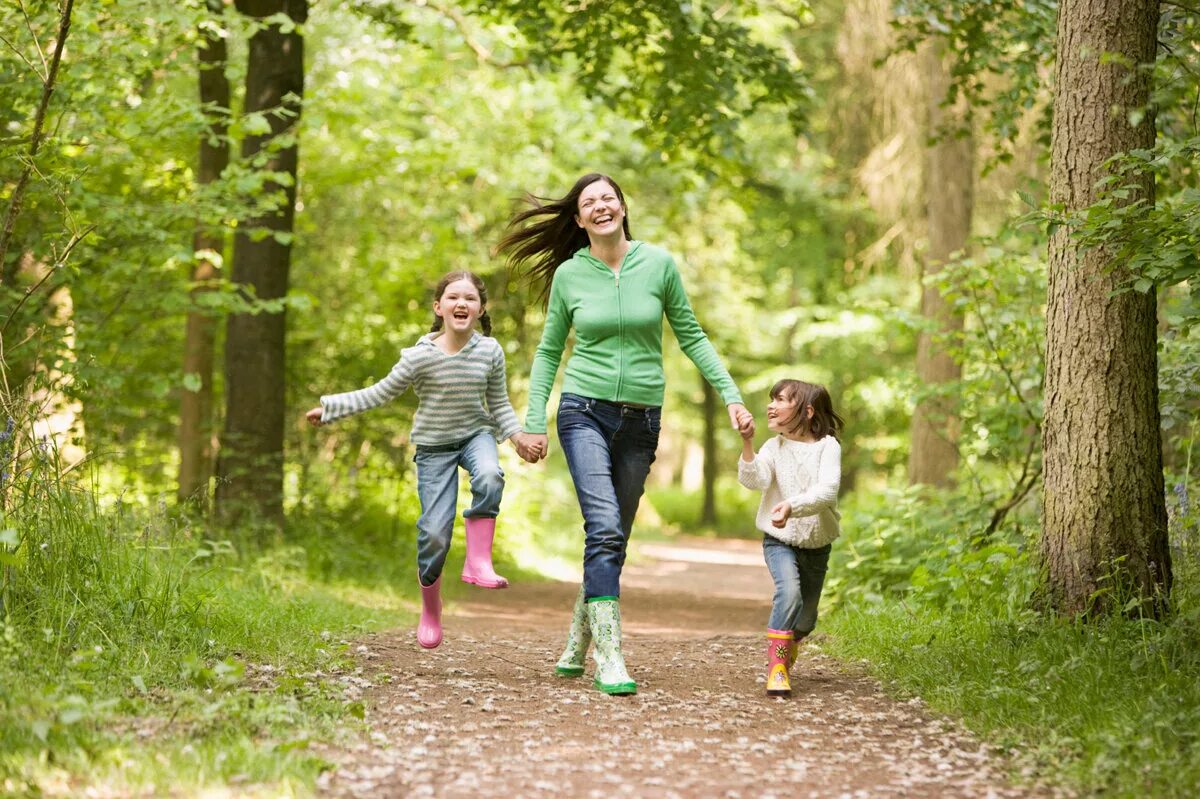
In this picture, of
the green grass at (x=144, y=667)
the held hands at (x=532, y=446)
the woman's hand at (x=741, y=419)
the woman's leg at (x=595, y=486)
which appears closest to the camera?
the green grass at (x=144, y=667)

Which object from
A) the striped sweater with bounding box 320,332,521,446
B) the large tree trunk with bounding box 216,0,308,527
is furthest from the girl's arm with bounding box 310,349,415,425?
the large tree trunk with bounding box 216,0,308,527

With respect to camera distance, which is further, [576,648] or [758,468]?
[576,648]

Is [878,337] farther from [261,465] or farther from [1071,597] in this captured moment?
[1071,597]

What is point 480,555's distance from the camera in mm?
5781

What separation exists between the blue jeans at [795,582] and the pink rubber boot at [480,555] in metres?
1.24

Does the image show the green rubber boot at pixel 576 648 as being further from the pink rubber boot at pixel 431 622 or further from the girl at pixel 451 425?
the pink rubber boot at pixel 431 622

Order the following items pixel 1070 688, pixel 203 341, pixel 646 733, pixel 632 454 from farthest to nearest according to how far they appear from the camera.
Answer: pixel 203 341 < pixel 632 454 < pixel 1070 688 < pixel 646 733

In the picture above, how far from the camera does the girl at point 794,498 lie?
552 centimetres

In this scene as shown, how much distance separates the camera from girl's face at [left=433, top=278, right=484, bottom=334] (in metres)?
5.85

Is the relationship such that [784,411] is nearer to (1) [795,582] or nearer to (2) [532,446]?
(1) [795,582]

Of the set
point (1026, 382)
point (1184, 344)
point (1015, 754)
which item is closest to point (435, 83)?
point (1026, 382)

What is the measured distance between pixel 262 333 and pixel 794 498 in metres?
6.47

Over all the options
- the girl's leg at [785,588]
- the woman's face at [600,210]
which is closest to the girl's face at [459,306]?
the woman's face at [600,210]

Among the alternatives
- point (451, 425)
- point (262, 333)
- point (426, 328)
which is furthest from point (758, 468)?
point (426, 328)
